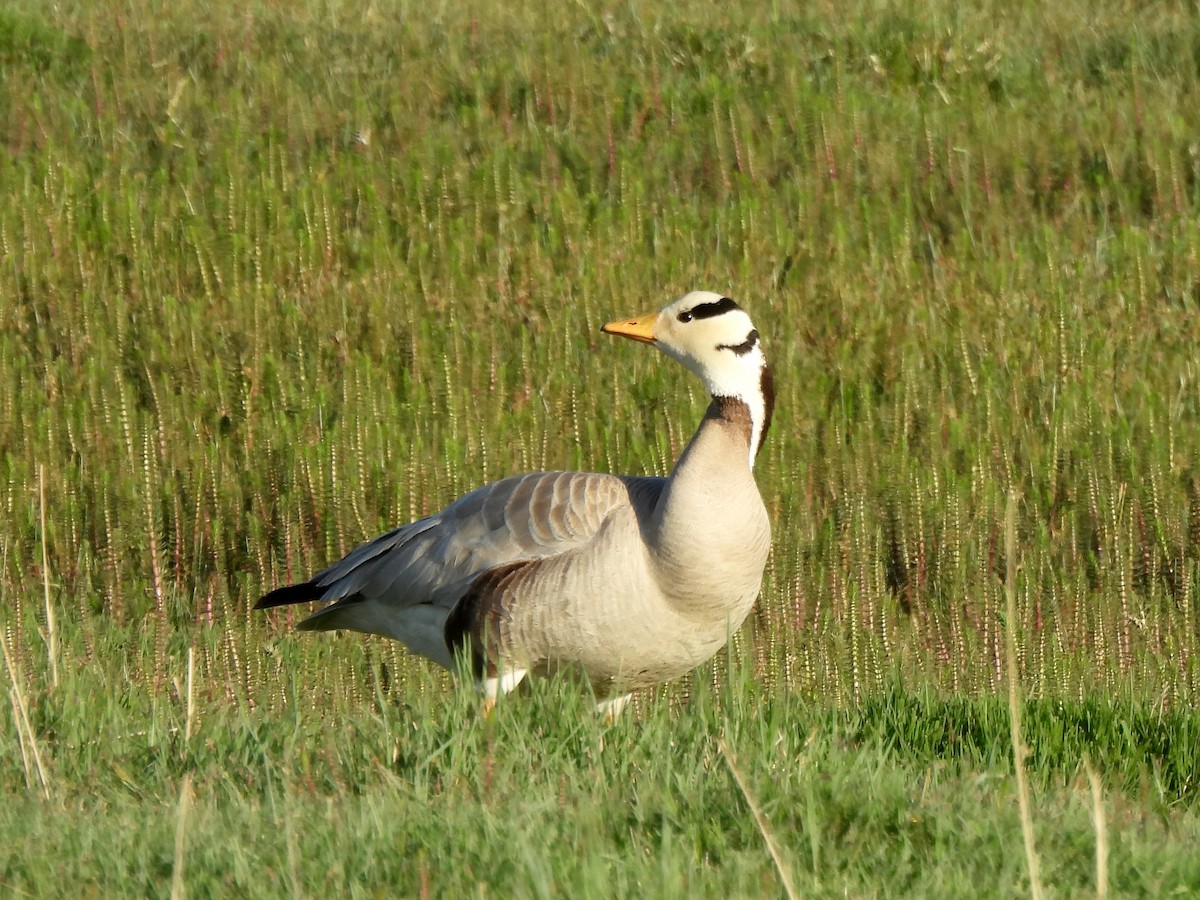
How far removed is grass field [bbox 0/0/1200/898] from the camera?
4.03 m

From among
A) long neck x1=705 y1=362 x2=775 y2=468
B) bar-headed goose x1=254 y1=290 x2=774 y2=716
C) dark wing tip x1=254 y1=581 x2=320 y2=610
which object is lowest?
dark wing tip x1=254 y1=581 x2=320 y2=610

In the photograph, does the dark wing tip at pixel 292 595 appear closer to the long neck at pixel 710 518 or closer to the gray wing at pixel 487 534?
the gray wing at pixel 487 534

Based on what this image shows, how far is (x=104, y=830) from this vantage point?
3.98m

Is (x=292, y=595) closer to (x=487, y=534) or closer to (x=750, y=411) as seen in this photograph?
(x=487, y=534)

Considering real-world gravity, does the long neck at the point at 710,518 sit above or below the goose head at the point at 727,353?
below

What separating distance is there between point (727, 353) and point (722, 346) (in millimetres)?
31

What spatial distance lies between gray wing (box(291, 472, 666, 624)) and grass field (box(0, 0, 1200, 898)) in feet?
1.25

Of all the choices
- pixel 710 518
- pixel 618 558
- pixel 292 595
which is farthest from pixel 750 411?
pixel 292 595

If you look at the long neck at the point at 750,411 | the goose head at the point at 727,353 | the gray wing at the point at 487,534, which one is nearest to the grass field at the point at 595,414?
the gray wing at the point at 487,534

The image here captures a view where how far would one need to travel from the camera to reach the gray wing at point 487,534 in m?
5.89

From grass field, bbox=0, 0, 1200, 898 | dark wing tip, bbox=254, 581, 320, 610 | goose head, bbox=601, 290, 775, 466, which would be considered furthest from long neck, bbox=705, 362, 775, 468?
dark wing tip, bbox=254, 581, 320, 610

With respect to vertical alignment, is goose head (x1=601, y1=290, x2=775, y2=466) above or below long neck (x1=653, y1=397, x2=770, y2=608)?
above

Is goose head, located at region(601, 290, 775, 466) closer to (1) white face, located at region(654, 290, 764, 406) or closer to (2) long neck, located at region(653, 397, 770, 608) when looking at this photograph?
(1) white face, located at region(654, 290, 764, 406)

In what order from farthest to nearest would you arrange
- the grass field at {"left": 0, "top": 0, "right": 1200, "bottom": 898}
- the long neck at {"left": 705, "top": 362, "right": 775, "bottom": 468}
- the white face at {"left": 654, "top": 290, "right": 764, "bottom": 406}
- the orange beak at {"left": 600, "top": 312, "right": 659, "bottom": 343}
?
the orange beak at {"left": 600, "top": 312, "right": 659, "bottom": 343}
the white face at {"left": 654, "top": 290, "right": 764, "bottom": 406}
the long neck at {"left": 705, "top": 362, "right": 775, "bottom": 468}
the grass field at {"left": 0, "top": 0, "right": 1200, "bottom": 898}
